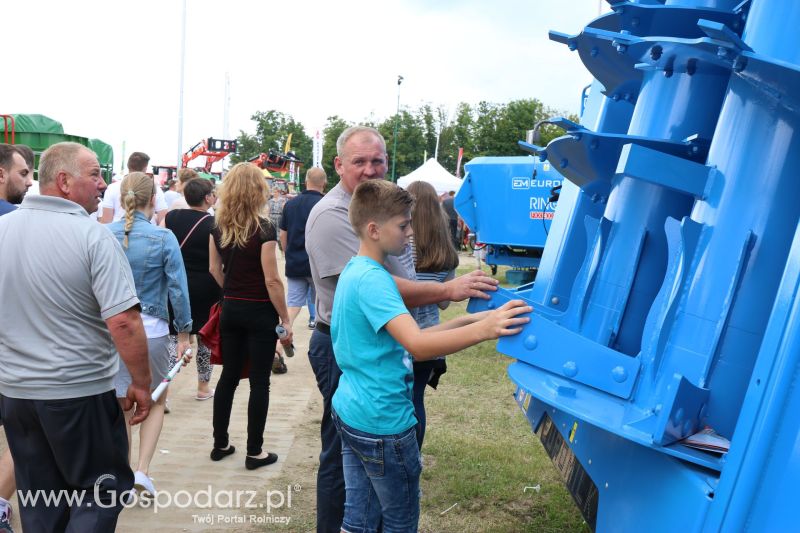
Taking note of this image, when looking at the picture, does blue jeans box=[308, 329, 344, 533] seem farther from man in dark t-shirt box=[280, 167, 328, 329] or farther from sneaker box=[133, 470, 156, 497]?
man in dark t-shirt box=[280, 167, 328, 329]

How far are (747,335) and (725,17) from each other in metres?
0.98

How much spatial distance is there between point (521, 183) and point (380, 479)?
7.81 m

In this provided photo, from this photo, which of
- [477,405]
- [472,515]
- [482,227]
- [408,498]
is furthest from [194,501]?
[482,227]

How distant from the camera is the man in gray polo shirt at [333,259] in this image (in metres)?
2.94

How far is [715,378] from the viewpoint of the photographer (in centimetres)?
190

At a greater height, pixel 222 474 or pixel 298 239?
pixel 298 239

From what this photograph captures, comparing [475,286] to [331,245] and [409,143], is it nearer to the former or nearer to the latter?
[331,245]

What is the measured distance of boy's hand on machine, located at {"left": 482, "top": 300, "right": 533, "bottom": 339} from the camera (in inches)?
81.0

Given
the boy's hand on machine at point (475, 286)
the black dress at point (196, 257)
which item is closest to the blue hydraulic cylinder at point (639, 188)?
the boy's hand on machine at point (475, 286)

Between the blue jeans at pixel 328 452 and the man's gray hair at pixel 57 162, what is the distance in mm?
1193

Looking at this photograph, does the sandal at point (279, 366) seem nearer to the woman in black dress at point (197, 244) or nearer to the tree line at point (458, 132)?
the woman in black dress at point (197, 244)

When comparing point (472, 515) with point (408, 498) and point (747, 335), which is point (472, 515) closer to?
point (408, 498)

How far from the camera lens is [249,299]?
180 inches

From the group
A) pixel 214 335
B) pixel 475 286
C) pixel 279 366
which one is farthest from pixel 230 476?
pixel 475 286
